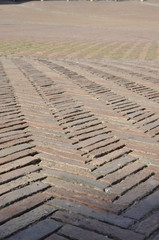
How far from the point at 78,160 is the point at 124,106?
63.2 inches

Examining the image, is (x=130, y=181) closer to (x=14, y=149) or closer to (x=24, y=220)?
(x=24, y=220)

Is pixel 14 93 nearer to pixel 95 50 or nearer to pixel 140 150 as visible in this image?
pixel 140 150

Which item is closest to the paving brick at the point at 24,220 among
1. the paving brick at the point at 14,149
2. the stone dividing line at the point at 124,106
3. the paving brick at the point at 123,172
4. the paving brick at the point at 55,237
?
the paving brick at the point at 55,237

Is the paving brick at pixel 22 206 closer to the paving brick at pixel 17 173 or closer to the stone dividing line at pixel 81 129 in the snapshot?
the stone dividing line at pixel 81 129

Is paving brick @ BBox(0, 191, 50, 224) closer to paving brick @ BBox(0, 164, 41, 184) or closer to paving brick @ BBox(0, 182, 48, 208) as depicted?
paving brick @ BBox(0, 182, 48, 208)

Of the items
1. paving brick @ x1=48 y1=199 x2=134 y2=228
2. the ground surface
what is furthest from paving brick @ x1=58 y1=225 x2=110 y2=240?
paving brick @ x1=48 y1=199 x2=134 y2=228

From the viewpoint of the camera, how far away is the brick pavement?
191cm

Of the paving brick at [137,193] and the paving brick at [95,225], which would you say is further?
the paving brick at [137,193]

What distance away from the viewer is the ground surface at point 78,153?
1.92 meters

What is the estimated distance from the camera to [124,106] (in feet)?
13.6

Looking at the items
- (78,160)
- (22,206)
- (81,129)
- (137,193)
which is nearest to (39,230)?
(22,206)

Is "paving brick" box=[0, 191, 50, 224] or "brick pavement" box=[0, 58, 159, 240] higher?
"paving brick" box=[0, 191, 50, 224]

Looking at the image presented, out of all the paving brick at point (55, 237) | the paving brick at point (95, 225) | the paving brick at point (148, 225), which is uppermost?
the paving brick at point (55, 237)

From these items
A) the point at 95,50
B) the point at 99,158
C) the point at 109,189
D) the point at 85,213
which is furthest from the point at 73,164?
the point at 95,50
